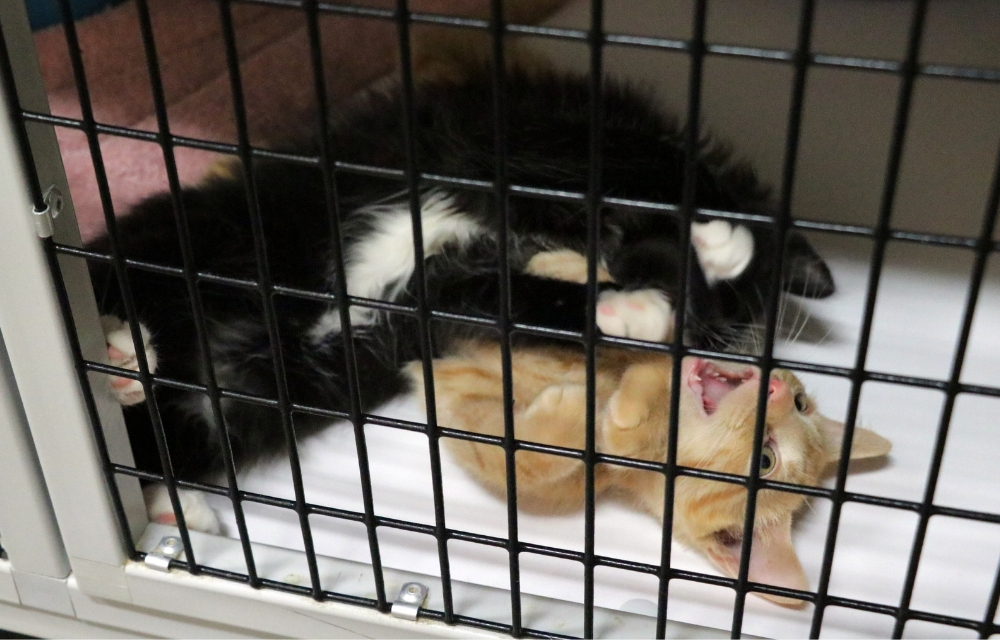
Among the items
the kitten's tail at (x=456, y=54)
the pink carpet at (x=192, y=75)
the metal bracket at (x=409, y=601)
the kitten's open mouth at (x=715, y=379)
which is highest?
the kitten's tail at (x=456, y=54)

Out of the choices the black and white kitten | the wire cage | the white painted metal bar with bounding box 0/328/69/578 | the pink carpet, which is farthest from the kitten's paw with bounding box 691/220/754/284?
the white painted metal bar with bounding box 0/328/69/578

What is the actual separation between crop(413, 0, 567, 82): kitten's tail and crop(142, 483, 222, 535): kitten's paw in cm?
61

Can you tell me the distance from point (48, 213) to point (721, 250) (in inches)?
25.5

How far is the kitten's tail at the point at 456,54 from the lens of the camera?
124 cm

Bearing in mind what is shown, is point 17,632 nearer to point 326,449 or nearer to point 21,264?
point 326,449

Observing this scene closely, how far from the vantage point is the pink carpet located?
1.29 metres

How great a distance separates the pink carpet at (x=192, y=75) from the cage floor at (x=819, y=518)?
0.51 meters

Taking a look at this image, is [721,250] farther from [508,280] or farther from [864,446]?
[508,280]

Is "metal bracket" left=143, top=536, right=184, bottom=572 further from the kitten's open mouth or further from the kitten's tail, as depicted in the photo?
the kitten's tail

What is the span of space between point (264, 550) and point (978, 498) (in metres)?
0.65

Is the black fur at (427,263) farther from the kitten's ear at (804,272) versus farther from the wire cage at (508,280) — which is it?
the wire cage at (508,280)

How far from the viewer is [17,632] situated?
3.07 ft

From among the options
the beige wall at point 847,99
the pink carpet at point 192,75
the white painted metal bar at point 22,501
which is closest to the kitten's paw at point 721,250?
the beige wall at point 847,99

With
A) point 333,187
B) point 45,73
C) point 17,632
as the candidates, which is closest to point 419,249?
point 333,187
